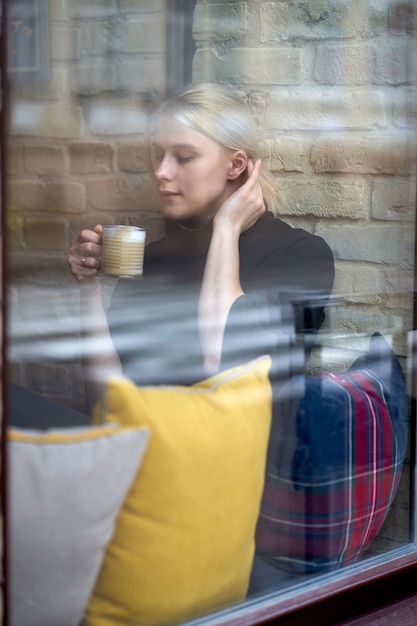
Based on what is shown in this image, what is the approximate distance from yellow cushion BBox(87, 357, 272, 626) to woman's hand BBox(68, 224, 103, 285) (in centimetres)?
43

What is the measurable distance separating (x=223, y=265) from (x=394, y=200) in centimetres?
44

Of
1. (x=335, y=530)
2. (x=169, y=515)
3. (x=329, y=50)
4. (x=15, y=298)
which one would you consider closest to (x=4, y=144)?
(x=15, y=298)

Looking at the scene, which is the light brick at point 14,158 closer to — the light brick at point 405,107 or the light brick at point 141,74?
the light brick at point 141,74

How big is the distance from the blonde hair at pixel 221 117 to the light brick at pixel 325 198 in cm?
4

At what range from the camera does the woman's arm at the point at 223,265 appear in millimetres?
1503

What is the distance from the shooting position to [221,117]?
1.84 m

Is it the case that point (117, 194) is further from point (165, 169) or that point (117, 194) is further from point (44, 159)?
point (44, 159)

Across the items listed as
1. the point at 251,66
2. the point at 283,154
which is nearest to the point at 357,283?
the point at 283,154

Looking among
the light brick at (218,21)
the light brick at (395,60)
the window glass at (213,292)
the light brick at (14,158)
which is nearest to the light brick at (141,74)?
the window glass at (213,292)

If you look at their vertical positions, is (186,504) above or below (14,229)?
below

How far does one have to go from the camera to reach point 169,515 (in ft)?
4.07

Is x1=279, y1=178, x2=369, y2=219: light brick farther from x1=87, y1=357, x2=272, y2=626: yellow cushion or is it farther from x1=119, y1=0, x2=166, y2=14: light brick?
x1=87, y1=357, x2=272, y2=626: yellow cushion

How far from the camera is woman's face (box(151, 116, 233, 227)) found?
1780mm

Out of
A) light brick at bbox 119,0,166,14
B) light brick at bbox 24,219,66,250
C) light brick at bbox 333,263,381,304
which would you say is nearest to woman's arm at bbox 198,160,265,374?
light brick at bbox 333,263,381,304
